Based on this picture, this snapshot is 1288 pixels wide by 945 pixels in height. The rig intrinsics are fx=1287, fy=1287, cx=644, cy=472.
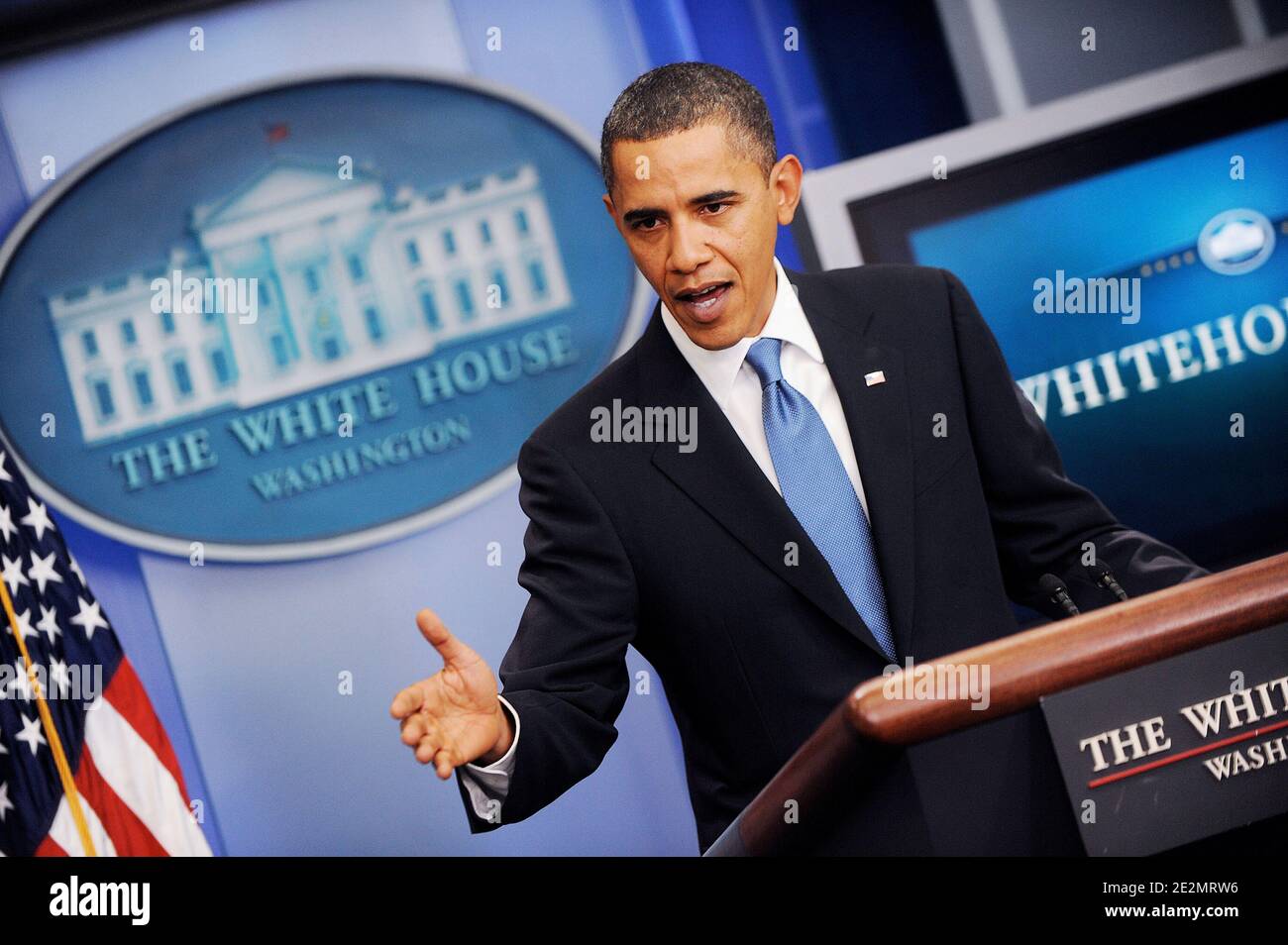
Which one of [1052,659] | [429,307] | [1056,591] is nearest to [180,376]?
[429,307]

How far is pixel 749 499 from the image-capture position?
165 cm

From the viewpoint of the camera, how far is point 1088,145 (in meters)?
3.13

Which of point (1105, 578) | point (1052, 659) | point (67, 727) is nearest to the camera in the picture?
point (1052, 659)

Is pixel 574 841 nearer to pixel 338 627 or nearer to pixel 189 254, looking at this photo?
pixel 338 627

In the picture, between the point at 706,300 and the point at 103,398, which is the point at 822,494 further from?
the point at 103,398

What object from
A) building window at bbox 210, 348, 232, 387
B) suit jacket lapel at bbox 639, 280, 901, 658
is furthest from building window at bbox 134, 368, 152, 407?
suit jacket lapel at bbox 639, 280, 901, 658

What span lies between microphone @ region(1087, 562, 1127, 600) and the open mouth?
570 millimetres

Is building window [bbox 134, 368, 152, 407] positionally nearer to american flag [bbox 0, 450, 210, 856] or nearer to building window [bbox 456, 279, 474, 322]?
american flag [bbox 0, 450, 210, 856]

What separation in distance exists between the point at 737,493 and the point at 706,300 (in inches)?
9.9

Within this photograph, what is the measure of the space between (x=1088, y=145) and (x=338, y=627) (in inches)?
88.4

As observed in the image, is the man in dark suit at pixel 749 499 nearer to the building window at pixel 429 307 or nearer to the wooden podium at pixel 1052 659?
the wooden podium at pixel 1052 659

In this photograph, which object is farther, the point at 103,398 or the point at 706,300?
the point at 103,398

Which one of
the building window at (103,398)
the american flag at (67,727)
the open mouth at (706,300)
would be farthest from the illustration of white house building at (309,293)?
the open mouth at (706,300)

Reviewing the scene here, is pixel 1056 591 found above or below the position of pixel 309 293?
below
